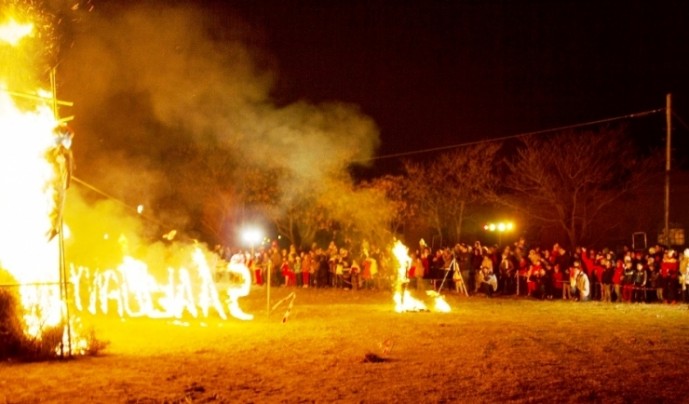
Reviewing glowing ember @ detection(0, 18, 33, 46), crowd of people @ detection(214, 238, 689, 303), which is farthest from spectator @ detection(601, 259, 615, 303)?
glowing ember @ detection(0, 18, 33, 46)

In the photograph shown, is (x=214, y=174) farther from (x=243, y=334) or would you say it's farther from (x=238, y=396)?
(x=238, y=396)

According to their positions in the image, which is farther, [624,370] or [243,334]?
[243,334]

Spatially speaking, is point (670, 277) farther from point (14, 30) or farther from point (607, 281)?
point (14, 30)

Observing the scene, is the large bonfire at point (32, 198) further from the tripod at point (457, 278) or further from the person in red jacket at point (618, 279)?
the person in red jacket at point (618, 279)

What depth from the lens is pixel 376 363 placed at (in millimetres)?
9742

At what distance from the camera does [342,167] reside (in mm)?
31016

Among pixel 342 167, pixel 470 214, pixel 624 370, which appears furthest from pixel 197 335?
pixel 470 214

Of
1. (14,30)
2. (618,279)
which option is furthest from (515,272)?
(14,30)

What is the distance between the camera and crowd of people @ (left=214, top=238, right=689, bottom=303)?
19.6 metres

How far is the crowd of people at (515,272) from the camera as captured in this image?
1958cm

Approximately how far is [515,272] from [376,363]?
13218mm

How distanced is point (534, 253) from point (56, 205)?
15.4 metres

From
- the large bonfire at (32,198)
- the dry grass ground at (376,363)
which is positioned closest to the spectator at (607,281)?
the dry grass ground at (376,363)

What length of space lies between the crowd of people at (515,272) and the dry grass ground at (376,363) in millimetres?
4141
